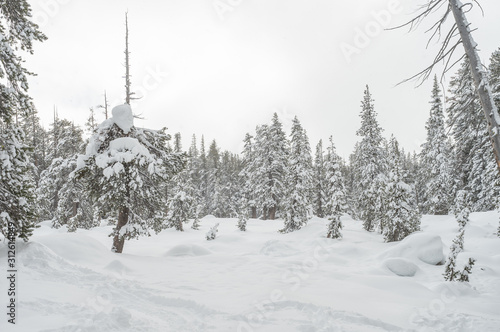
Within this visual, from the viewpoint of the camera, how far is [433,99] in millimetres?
29688

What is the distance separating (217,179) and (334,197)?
30.0 m

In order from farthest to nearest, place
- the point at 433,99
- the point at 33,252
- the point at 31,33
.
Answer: the point at 433,99
the point at 31,33
the point at 33,252

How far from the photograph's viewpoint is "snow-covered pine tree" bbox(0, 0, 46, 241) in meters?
7.08

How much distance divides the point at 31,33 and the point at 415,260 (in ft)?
56.5

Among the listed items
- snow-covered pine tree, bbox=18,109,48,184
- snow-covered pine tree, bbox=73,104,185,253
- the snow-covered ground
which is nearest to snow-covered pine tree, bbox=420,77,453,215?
the snow-covered ground

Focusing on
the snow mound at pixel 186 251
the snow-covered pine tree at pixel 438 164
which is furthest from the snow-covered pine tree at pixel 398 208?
the snow-covered pine tree at pixel 438 164

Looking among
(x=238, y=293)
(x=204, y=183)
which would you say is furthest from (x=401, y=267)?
(x=204, y=183)

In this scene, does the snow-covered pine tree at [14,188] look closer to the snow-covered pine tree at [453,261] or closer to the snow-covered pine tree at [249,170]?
the snow-covered pine tree at [453,261]

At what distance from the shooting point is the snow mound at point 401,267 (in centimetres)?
1101

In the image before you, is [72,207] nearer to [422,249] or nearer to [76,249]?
[76,249]

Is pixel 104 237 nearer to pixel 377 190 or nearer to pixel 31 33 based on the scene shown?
pixel 31 33

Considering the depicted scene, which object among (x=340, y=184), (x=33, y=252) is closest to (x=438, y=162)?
(x=340, y=184)

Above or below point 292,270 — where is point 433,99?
above

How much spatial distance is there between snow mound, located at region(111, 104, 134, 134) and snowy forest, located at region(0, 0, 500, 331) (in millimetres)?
44
